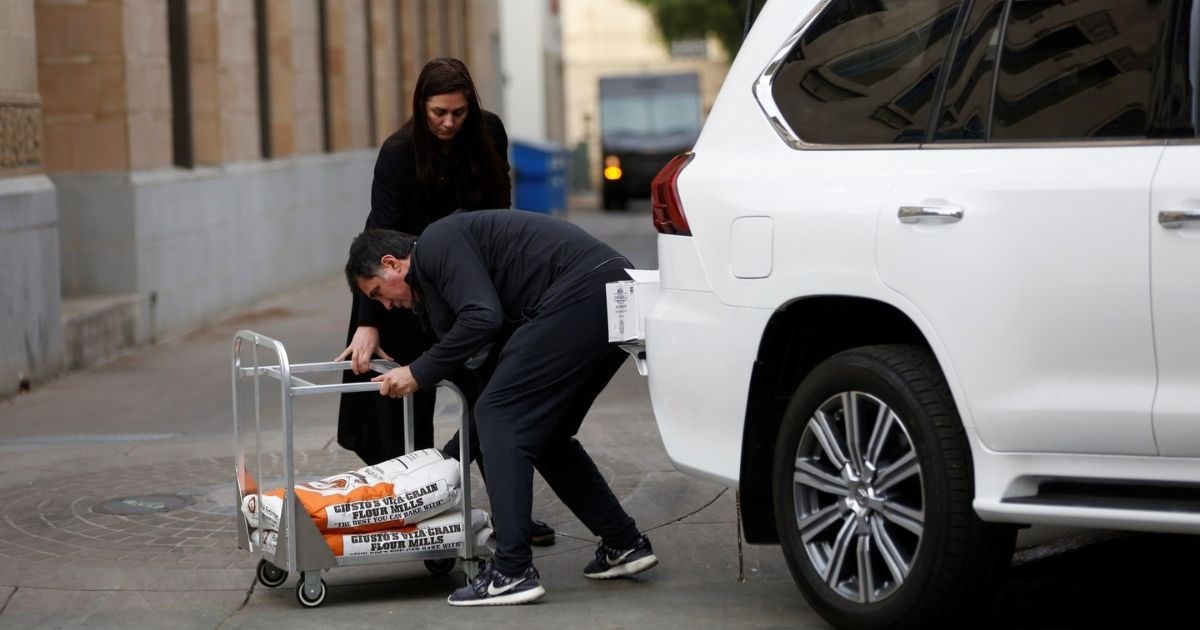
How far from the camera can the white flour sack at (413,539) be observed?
534cm

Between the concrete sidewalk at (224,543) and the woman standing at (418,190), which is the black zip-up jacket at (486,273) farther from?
the concrete sidewalk at (224,543)

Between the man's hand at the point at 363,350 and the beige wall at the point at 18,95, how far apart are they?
16.8 ft

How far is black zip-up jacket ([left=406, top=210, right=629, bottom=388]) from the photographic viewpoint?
5254 mm

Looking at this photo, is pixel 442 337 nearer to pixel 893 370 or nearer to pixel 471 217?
pixel 471 217

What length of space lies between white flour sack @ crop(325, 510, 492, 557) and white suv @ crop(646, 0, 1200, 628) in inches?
30.3

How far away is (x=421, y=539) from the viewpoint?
5430mm

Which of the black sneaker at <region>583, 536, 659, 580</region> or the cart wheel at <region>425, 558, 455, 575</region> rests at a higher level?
the black sneaker at <region>583, 536, 659, 580</region>

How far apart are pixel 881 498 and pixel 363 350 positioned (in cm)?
191

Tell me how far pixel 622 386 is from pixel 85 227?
446 cm

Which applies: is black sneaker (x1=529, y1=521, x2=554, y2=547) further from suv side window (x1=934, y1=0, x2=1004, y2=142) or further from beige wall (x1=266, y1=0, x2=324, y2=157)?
beige wall (x1=266, y1=0, x2=324, y2=157)

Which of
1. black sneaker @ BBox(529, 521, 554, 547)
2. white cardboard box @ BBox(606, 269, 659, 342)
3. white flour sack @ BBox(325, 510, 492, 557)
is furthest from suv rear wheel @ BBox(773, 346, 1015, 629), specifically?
black sneaker @ BBox(529, 521, 554, 547)

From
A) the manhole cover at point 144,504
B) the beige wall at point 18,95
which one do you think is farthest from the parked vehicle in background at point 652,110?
the manhole cover at point 144,504

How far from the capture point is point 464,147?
6.08 meters

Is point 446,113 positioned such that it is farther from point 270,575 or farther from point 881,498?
point 881,498
